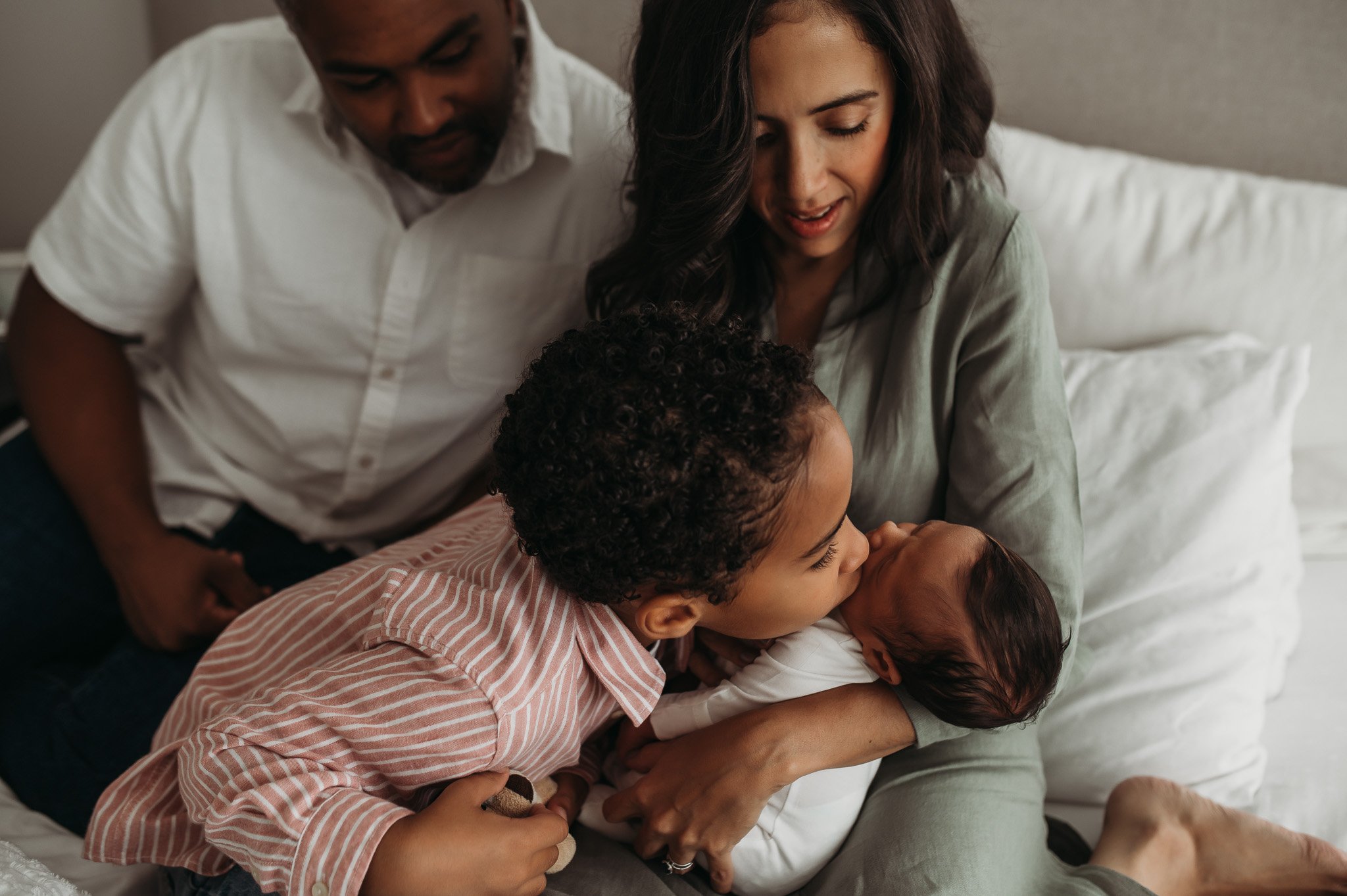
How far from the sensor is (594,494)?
36.9 inches

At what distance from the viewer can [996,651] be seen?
3.68ft

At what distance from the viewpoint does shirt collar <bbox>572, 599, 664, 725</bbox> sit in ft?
3.57

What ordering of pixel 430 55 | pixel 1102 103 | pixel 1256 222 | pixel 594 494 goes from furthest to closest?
pixel 1102 103, pixel 1256 222, pixel 430 55, pixel 594 494

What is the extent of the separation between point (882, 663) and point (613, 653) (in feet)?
1.15

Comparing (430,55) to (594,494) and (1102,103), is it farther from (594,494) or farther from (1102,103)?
(1102,103)

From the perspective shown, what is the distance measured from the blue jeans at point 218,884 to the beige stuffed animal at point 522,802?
0.89ft

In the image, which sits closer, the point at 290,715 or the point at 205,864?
the point at 290,715

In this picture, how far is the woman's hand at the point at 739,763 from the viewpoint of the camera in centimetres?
113

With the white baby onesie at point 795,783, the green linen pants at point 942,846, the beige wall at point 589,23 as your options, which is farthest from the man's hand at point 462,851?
the beige wall at point 589,23

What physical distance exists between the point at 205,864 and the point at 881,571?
0.88m

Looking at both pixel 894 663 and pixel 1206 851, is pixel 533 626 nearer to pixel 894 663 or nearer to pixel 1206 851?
pixel 894 663

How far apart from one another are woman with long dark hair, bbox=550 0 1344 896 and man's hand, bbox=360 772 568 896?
5.7 inches

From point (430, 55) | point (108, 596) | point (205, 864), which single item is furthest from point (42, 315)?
point (205, 864)

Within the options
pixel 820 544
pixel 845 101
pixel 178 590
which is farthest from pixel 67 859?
pixel 845 101
